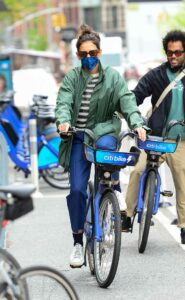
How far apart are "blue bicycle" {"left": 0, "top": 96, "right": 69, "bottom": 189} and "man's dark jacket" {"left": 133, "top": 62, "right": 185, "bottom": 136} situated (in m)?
6.22

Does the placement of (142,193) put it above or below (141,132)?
below

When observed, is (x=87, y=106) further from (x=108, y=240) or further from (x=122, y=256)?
(x=122, y=256)

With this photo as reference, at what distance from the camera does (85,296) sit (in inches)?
317

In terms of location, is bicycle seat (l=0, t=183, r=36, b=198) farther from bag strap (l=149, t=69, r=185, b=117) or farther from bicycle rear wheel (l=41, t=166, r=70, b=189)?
bicycle rear wheel (l=41, t=166, r=70, b=189)

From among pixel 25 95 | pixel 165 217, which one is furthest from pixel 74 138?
pixel 25 95

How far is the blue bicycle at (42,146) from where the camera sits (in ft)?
53.7

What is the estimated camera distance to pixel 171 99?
32.7ft

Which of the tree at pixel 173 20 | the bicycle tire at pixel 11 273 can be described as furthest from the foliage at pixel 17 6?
the bicycle tire at pixel 11 273

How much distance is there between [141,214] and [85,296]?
1.84 metres

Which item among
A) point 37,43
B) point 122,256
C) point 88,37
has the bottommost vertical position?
point 37,43

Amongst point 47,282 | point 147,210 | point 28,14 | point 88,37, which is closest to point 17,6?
point 28,14

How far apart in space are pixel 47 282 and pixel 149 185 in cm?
394

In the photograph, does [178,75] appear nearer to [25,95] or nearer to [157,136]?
[157,136]

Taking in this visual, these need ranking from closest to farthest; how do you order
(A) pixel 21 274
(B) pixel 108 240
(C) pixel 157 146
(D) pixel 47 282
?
(A) pixel 21 274 → (D) pixel 47 282 → (B) pixel 108 240 → (C) pixel 157 146
